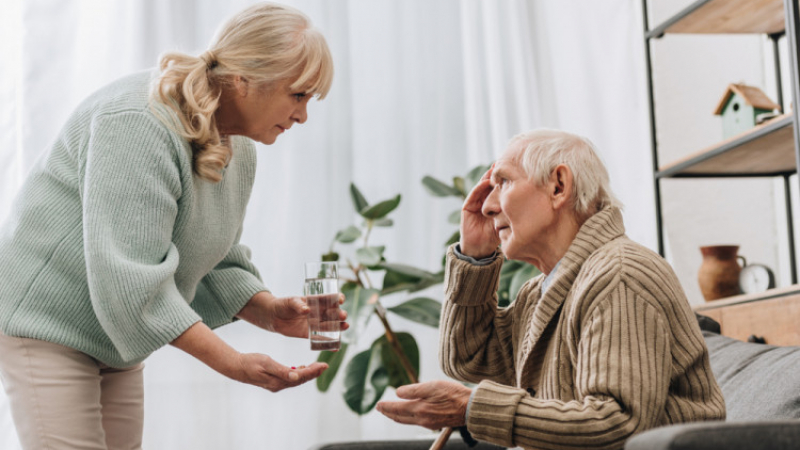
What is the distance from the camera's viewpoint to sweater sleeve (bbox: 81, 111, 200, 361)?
4.34ft

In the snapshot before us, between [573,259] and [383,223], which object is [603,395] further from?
[383,223]

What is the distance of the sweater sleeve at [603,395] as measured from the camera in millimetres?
1226

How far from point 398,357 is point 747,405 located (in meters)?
1.48

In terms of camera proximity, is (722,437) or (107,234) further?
(107,234)

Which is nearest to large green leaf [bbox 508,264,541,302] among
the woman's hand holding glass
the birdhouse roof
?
the birdhouse roof

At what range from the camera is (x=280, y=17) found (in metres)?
1.52

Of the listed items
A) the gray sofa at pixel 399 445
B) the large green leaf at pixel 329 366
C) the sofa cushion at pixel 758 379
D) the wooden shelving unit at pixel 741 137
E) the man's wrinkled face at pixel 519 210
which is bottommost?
the gray sofa at pixel 399 445

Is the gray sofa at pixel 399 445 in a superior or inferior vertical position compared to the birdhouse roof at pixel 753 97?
inferior

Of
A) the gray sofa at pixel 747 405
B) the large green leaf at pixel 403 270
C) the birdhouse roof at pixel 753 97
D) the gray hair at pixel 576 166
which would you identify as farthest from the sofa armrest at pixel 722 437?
the large green leaf at pixel 403 270

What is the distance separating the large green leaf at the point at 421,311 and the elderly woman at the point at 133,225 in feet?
4.39

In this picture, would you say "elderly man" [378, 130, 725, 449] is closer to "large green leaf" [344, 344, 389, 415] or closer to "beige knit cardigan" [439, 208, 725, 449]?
"beige knit cardigan" [439, 208, 725, 449]

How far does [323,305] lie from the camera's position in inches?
61.7

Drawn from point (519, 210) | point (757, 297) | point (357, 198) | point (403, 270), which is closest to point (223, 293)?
point (519, 210)

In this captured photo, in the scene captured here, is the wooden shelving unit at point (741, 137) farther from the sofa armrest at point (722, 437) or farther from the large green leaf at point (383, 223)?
the sofa armrest at point (722, 437)
